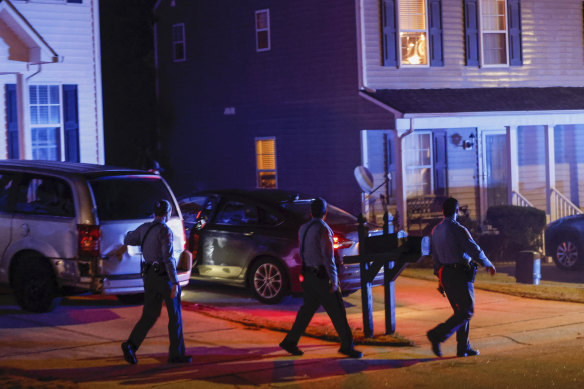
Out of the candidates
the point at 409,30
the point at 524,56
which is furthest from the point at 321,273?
the point at 524,56

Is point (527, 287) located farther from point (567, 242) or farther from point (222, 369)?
point (222, 369)

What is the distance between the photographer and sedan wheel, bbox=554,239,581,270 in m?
19.4

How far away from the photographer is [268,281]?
1417cm

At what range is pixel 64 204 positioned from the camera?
41.0ft

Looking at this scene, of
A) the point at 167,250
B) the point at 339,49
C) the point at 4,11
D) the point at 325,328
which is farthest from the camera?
the point at 339,49

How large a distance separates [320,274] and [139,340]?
197cm

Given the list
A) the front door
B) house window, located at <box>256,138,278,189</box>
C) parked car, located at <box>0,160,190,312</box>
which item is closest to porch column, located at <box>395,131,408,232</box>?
the front door

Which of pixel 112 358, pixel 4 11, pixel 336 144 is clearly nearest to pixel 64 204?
pixel 112 358

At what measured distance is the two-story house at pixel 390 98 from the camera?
22.7m

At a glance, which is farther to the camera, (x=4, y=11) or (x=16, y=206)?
(x=4, y=11)

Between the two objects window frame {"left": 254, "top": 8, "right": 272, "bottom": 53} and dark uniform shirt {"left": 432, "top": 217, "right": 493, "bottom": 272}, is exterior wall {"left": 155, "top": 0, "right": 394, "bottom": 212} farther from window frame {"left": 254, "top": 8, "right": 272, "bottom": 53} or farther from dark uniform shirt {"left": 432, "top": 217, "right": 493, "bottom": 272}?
dark uniform shirt {"left": 432, "top": 217, "right": 493, "bottom": 272}

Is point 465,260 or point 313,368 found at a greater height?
point 465,260

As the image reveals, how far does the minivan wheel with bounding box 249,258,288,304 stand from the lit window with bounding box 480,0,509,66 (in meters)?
11.8

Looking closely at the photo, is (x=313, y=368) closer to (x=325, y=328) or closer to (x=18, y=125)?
(x=325, y=328)
